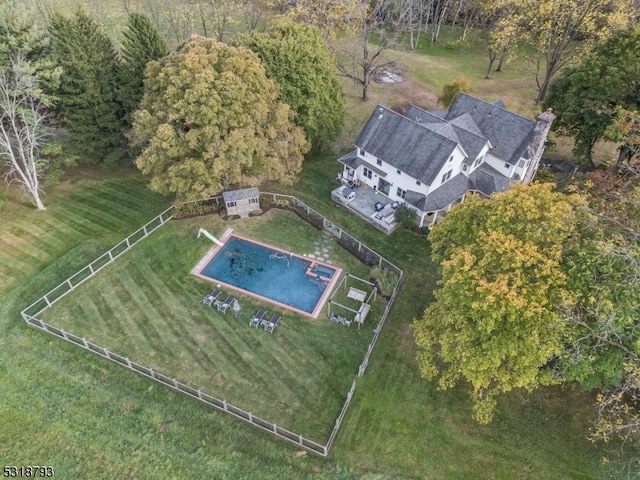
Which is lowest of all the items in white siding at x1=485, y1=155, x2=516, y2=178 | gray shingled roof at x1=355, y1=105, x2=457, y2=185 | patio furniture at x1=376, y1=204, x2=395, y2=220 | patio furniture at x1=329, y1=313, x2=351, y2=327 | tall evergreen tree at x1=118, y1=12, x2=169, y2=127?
patio furniture at x1=329, y1=313, x2=351, y2=327

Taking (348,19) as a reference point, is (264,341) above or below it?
below

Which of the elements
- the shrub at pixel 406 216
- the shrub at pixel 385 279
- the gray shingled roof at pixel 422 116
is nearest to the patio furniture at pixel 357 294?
the shrub at pixel 385 279

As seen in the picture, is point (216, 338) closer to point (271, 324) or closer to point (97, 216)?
point (271, 324)

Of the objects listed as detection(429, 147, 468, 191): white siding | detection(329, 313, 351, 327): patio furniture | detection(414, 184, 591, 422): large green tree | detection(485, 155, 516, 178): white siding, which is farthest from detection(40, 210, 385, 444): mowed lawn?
detection(485, 155, 516, 178): white siding

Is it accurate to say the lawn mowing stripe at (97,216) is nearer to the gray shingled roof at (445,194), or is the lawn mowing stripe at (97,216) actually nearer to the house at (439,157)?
the house at (439,157)

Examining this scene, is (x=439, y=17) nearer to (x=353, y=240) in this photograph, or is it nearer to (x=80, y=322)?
(x=353, y=240)

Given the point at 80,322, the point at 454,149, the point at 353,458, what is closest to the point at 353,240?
the point at 454,149

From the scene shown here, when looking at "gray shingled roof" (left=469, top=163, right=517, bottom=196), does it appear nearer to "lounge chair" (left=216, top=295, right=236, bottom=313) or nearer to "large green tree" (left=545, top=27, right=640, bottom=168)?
"large green tree" (left=545, top=27, right=640, bottom=168)
